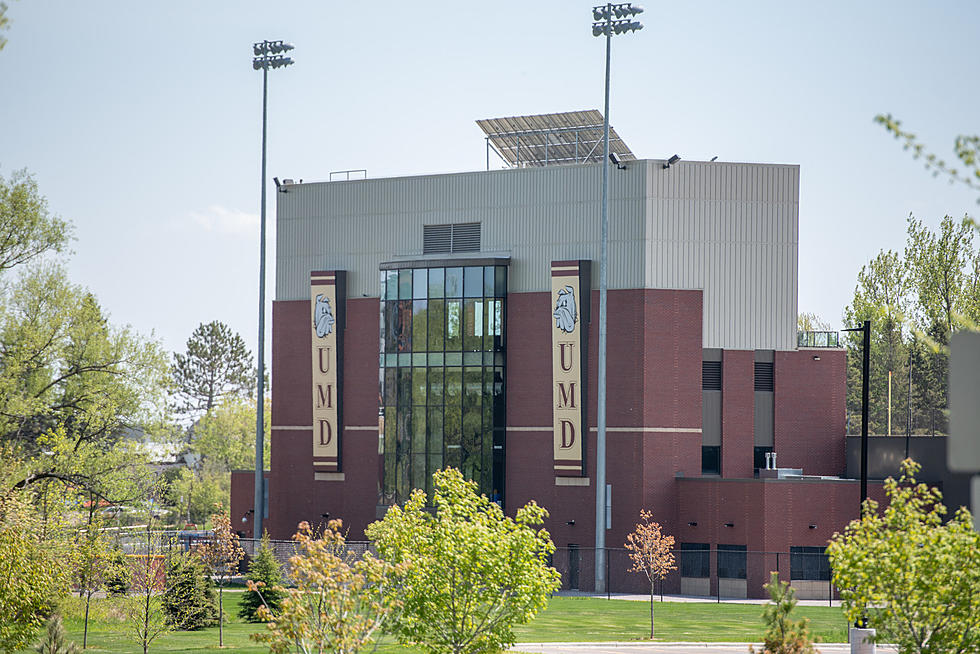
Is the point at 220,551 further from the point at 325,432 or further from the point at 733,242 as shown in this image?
the point at 733,242

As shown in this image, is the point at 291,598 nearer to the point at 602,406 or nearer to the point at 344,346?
the point at 602,406

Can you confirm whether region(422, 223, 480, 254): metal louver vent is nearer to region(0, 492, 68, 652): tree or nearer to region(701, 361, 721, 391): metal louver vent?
region(701, 361, 721, 391): metal louver vent

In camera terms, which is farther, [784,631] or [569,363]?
[569,363]

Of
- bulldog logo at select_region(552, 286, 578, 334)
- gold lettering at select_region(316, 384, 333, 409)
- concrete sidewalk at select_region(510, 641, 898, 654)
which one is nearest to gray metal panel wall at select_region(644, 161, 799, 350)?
bulldog logo at select_region(552, 286, 578, 334)

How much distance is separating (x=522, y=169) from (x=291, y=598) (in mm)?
34665

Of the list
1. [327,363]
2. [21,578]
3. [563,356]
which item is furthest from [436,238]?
[21,578]

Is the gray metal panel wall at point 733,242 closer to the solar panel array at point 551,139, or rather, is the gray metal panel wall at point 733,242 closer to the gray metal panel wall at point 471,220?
the gray metal panel wall at point 471,220

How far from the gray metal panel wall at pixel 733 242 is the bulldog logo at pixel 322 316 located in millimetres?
15345

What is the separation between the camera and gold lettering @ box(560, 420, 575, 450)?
5025 cm

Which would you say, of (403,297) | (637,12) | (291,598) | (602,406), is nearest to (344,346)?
(403,297)

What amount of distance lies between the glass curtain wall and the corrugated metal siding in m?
1.87

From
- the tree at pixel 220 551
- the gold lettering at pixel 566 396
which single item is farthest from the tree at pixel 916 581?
Result: the gold lettering at pixel 566 396

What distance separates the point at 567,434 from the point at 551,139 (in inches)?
585

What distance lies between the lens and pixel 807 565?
47281 millimetres
